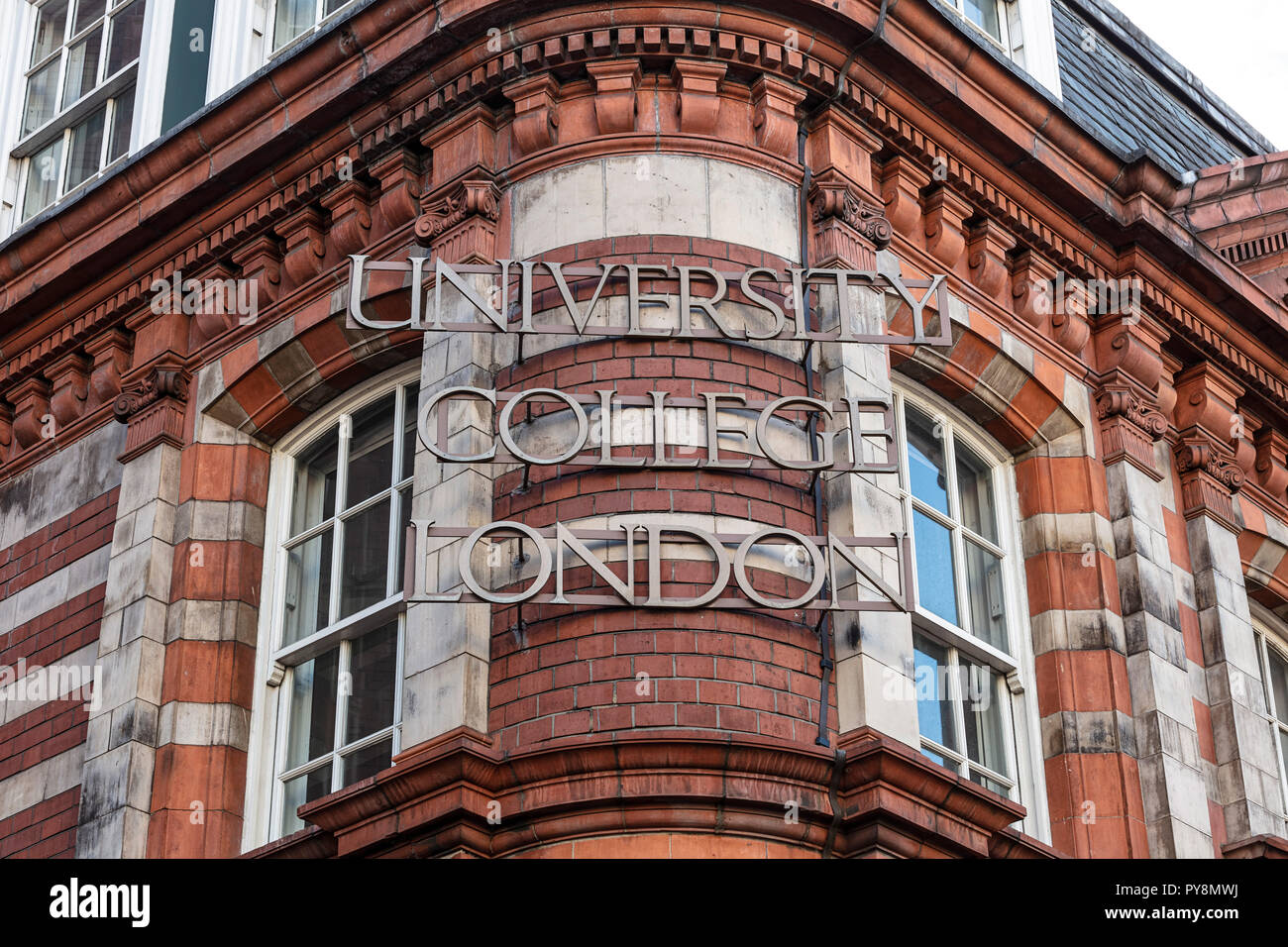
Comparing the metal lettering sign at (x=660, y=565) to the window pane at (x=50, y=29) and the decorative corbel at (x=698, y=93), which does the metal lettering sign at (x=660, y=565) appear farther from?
the window pane at (x=50, y=29)

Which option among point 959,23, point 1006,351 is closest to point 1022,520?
point 1006,351

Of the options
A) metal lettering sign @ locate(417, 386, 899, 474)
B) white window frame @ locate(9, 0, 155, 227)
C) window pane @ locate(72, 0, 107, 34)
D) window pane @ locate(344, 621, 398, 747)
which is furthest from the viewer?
window pane @ locate(72, 0, 107, 34)

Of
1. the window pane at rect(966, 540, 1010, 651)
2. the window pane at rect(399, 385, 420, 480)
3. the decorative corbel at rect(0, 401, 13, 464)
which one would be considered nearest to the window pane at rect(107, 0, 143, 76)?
the decorative corbel at rect(0, 401, 13, 464)

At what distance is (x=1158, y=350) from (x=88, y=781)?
7.39m

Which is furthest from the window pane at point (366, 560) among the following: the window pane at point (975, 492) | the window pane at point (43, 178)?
the window pane at point (43, 178)

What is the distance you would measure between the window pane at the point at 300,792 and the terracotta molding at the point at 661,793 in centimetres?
174

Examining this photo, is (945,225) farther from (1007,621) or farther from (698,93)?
(1007,621)

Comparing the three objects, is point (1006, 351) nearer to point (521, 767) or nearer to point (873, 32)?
point (873, 32)

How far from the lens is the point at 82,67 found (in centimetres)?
1894

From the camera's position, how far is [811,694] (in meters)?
12.7

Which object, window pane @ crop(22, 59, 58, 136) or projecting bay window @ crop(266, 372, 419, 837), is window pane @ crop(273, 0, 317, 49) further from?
projecting bay window @ crop(266, 372, 419, 837)

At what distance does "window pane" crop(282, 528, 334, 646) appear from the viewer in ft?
48.0

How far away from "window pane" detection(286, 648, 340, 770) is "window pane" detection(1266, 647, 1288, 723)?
6.50m

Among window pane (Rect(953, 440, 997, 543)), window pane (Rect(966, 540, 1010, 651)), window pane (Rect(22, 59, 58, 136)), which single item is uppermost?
window pane (Rect(22, 59, 58, 136))
